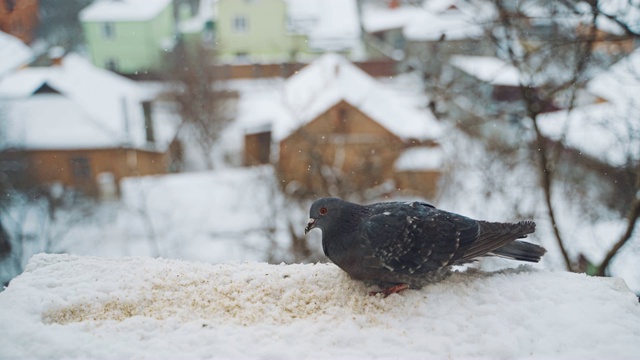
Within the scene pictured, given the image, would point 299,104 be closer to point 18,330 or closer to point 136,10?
point 136,10

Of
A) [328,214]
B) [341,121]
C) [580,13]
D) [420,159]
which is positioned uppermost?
[580,13]

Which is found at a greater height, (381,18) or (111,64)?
(381,18)

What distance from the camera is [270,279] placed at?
2727mm

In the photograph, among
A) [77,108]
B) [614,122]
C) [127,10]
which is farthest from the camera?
[77,108]

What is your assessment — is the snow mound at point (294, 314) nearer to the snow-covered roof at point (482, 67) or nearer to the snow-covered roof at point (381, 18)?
the snow-covered roof at point (482, 67)

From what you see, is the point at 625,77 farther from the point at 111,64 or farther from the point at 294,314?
the point at 111,64

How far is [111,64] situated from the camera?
50.6 feet

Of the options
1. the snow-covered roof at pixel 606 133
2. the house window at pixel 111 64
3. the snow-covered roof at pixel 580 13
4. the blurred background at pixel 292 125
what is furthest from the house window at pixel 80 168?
the snow-covered roof at pixel 580 13

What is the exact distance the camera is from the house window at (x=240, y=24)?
16.9m

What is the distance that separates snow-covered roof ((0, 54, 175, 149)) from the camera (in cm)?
1209

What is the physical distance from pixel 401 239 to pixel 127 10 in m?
13.0

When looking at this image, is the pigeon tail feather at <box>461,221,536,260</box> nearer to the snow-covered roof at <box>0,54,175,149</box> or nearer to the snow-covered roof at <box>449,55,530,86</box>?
the snow-covered roof at <box>449,55,530,86</box>

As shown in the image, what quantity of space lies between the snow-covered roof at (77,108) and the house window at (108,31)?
194 centimetres

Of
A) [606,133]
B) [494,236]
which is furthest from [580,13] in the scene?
[494,236]
